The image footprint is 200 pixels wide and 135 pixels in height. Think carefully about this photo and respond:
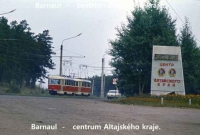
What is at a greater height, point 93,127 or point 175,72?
point 175,72

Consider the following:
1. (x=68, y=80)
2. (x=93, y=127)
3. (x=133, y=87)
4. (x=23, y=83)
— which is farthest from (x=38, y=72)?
(x=93, y=127)

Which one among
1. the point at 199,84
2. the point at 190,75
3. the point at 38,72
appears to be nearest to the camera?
the point at 190,75

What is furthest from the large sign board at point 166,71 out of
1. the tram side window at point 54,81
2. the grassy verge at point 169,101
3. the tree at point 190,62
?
the tram side window at point 54,81

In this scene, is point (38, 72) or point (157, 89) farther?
point (38, 72)

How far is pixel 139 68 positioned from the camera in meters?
46.8

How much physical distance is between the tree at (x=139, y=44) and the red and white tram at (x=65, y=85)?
10.7 meters

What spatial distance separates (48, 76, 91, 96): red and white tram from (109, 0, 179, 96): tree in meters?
10.7

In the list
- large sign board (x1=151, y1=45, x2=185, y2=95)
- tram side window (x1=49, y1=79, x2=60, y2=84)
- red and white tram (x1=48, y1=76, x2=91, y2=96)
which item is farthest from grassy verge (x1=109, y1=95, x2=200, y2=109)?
red and white tram (x1=48, y1=76, x2=91, y2=96)

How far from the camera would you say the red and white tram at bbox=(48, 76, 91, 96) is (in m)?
56.8

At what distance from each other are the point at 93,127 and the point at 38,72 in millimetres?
57374

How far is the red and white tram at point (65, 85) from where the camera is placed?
5681cm

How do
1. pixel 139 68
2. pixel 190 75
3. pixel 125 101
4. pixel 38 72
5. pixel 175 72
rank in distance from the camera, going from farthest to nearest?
pixel 38 72, pixel 190 75, pixel 139 68, pixel 175 72, pixel 125 101

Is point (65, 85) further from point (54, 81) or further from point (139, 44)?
point (139, 44)

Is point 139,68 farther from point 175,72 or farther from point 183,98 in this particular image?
point 183,98
